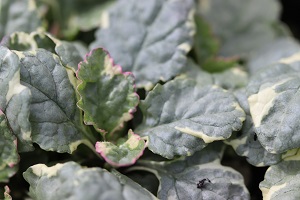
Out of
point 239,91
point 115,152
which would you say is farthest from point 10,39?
point 239,91

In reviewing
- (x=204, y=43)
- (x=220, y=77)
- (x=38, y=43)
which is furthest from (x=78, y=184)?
(x=204, y=43)

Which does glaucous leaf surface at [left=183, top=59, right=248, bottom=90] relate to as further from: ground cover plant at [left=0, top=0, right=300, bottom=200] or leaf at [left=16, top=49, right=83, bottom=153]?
leaf at [left=16, top=49, right=83, bottom=153]

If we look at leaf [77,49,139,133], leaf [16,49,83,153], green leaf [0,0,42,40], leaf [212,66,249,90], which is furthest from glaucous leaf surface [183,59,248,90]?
green leaf [0,0,42,40]

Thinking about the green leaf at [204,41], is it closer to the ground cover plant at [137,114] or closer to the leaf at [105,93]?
the ground cover plant at [137,114]

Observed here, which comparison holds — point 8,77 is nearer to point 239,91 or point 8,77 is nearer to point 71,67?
point 71,67

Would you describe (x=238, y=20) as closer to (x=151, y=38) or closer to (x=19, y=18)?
(x=151, y=38)

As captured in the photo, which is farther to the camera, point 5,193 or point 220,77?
point 220,77
